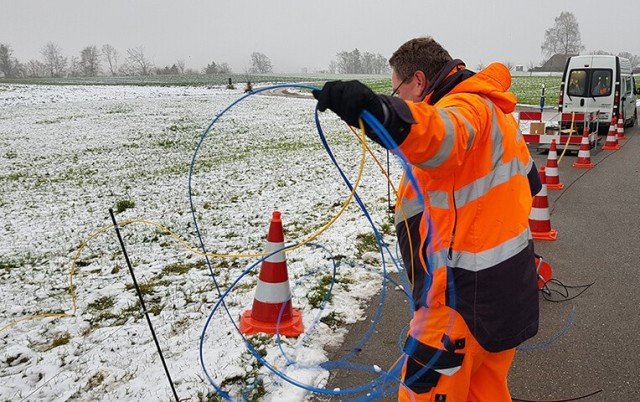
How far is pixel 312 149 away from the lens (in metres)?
14.7

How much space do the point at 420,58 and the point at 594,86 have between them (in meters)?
16.3

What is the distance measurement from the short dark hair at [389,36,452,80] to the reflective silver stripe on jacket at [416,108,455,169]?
1.54 feet

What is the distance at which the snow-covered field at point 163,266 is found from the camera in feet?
11.5

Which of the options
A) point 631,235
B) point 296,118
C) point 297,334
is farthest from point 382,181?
point 296,118

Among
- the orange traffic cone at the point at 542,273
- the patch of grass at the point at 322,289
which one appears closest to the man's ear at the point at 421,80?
the patch of grass at the point at 322,289

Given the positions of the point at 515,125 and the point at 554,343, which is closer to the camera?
the point at 515,125

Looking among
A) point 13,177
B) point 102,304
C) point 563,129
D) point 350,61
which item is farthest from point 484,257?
point 350,61

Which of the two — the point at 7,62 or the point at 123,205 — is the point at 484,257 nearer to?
the point at 123,205

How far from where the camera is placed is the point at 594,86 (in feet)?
51.8

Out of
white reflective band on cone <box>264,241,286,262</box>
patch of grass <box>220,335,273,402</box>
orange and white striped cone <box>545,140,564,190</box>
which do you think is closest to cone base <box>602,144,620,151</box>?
orange and white striped cone <box>545,140,564,190</box>

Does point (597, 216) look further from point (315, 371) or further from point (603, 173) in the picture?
point (315, 371)

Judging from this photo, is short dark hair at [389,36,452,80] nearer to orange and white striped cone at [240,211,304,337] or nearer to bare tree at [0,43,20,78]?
orange and white striped cone at [240,211,304,337]

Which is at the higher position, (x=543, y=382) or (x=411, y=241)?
(x=411, y=241)

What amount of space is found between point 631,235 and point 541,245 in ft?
4.13
